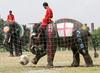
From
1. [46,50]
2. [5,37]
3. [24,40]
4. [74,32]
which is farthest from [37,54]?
[5,37]

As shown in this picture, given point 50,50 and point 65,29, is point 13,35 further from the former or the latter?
point 65,29

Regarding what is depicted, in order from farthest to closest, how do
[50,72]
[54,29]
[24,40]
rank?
[24,40]
[54,29]
[50,72]

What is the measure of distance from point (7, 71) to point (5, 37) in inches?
397

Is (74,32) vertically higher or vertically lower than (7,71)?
higher

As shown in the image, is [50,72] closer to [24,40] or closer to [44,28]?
[44,28]

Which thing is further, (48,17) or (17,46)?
(17,46)

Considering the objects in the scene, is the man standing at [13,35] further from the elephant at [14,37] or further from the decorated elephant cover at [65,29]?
the decorated elephant cover at [65,29]

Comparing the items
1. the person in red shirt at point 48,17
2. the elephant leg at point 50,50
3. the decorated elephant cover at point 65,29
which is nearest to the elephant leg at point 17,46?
the elephant leg at point 50,50

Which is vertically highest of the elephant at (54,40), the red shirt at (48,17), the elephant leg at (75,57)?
the red shirt at (48,17)

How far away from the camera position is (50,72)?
53.0 ft

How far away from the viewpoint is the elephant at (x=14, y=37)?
26.0 meters

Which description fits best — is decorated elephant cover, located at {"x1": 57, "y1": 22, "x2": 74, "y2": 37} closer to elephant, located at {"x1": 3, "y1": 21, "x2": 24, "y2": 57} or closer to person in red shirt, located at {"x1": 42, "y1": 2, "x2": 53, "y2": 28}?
person in red shirt, located at {"x1": 42, "y1": 2, "x2": 53, "y2": 28}

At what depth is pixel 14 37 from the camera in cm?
2700

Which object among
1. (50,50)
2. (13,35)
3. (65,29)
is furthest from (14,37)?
(65,29)
